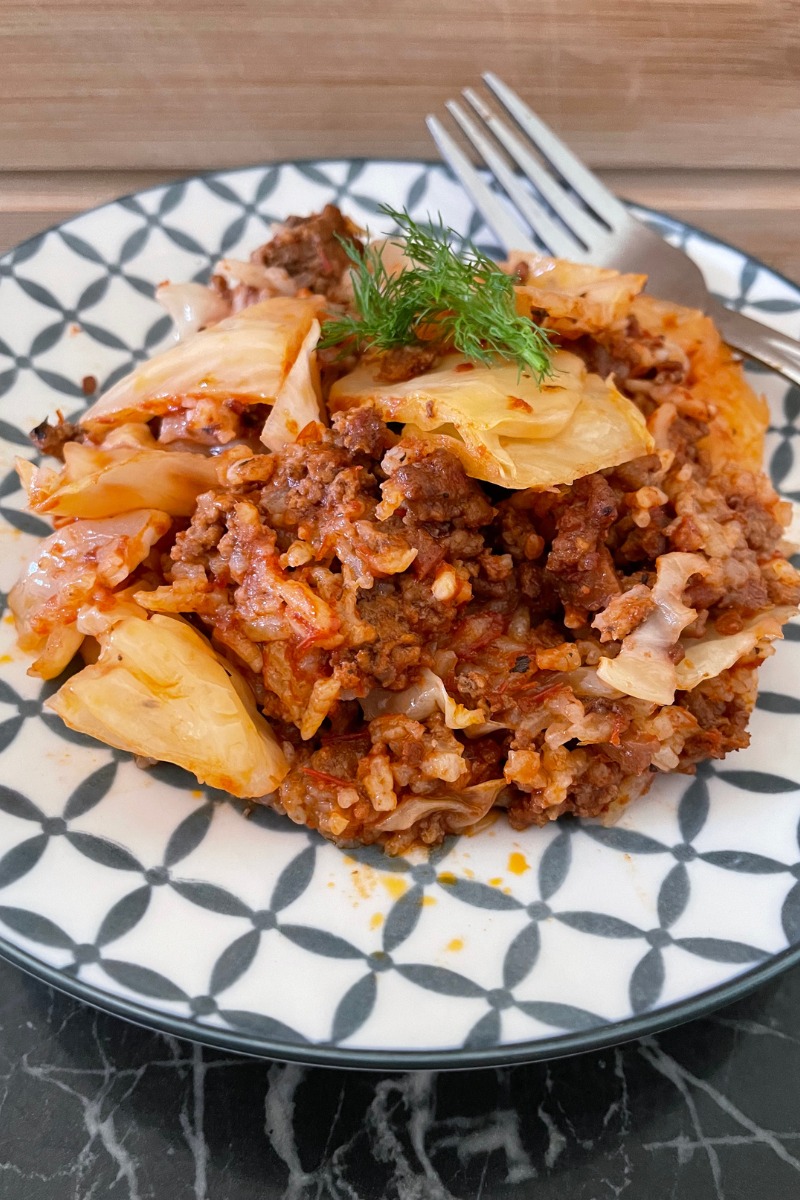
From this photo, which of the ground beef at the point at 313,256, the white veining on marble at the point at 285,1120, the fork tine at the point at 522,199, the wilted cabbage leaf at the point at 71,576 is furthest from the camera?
the fork tine at the point at 522,199

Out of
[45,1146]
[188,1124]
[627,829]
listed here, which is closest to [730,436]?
[627,829]

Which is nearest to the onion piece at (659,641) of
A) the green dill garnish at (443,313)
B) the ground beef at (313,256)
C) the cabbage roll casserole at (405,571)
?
the cabbage roll casserole at (405,571)

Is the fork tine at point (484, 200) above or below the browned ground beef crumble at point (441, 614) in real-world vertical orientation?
above

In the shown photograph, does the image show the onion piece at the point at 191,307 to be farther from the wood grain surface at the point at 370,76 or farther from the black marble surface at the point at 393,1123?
the black marble surface at the point at 393,1123

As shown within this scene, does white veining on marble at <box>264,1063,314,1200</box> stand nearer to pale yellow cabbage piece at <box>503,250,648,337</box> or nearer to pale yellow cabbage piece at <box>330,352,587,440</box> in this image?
pale yellow cabbage piece at <box>330,352,587,440</box>

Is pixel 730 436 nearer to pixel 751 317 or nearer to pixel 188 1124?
pixel 751 317
